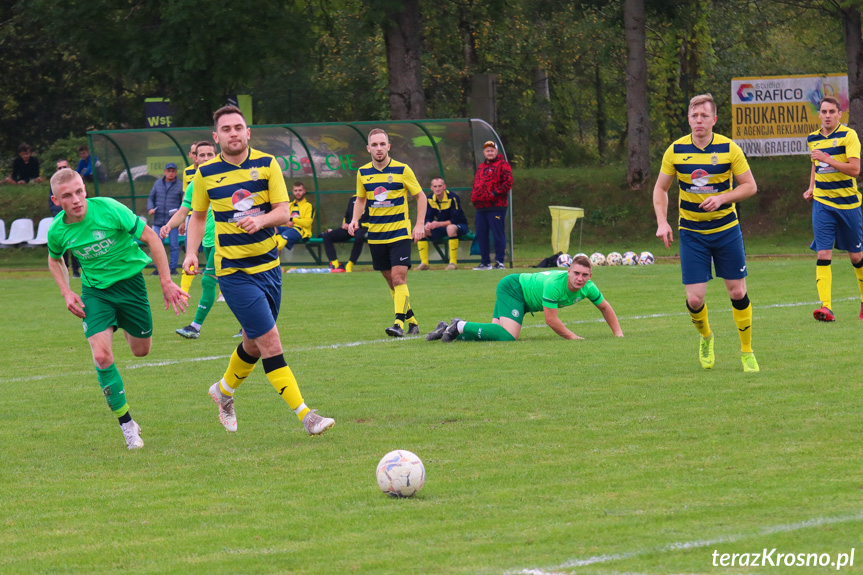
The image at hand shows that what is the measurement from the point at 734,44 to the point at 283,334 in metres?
30.5

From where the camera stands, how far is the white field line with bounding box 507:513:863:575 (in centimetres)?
401

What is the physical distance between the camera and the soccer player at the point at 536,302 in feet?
33.9

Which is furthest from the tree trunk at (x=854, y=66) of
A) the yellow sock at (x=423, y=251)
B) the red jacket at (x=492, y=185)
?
the yellow sock at (x=423, y=251)

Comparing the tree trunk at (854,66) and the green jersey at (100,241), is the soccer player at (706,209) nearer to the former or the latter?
the green jersey at (100,241)

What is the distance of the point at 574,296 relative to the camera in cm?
1048

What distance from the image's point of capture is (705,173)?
326 inches

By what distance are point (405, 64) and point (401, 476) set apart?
911 inches

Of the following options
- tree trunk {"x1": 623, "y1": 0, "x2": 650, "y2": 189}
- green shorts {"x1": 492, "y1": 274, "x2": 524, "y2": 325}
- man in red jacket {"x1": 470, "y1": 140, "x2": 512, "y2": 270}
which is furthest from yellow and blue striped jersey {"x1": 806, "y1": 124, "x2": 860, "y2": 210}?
tree trunk {"x1": 623, "y1": 0, "x2": 650, "y2": 189}

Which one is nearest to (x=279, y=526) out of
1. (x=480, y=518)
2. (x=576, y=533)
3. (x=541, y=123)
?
(x=480, y=518)

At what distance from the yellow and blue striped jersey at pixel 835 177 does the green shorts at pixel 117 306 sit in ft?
24.3

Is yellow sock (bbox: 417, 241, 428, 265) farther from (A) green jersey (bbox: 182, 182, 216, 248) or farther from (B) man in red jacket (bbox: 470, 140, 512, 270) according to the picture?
(A) green jersey (bbox: 182, 182, 216, 248)

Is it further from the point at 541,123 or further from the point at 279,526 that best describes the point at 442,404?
the point at 541,123

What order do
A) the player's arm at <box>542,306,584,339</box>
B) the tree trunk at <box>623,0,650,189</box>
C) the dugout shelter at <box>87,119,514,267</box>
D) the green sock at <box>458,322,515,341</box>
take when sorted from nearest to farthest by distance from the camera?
1. the player's arm at <box>542,306,584,339</box>
2. the green sock at <box>458,322,515,341</box>
3. the dugout shelter at <box>87,119,514,267</box>
4. the tree trunk at <box>623,0,650,189</box>

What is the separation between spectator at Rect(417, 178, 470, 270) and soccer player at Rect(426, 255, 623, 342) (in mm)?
10308
